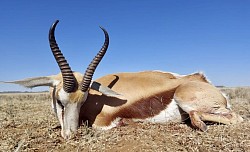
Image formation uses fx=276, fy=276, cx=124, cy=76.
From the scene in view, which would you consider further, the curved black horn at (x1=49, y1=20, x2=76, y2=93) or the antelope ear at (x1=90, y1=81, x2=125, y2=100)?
the antelope ear at (x1=90, y1=81, x2=125, y2=100)

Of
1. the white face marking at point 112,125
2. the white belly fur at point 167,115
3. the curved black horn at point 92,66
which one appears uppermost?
the curved black horn at point 92,66

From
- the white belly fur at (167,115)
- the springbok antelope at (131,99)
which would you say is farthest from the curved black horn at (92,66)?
the white belly fur at (167,115)

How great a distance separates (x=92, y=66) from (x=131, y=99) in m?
1.06

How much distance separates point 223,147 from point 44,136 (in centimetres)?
289

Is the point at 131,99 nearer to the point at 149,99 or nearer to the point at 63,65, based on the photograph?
the point at 149,99

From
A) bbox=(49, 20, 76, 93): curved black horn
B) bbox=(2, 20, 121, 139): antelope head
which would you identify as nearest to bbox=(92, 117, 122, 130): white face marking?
bbox=(2, 20, 121, 139): antelope head

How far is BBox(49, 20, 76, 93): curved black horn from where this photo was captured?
4922 mm

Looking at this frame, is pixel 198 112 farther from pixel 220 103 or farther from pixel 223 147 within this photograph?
pixel 223 147

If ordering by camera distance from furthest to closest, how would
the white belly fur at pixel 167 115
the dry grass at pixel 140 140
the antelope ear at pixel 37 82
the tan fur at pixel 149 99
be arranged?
the antelope ear at pixel 37 82, the white belly fur at pixel 167 115, the tan fur at pixel 149 99, the dry grass at pixel 140 140

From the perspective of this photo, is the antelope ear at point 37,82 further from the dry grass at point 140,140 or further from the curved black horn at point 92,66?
the dry grass at point 140,140

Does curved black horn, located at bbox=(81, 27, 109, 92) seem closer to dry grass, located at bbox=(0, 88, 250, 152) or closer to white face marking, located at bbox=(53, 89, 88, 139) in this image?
white face marking, located at bbox=(53, 89, 88, 139)

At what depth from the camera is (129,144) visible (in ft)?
13.1

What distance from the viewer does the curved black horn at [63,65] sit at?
4.92 m

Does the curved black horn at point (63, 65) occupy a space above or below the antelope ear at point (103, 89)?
above
